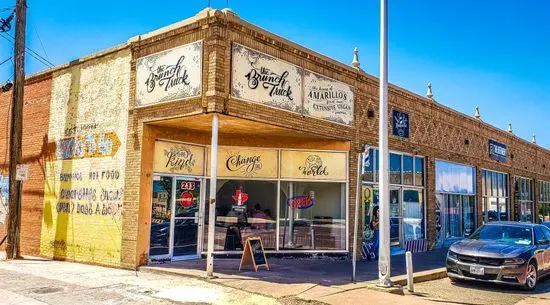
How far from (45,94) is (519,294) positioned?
14.9m

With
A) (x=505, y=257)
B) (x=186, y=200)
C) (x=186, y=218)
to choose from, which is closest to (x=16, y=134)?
(x=186, y=200)

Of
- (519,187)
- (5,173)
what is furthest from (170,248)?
(519,187)

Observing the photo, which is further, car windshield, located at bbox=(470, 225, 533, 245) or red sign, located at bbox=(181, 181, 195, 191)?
red sign, located at bbox=(181, 181, 195, 191)

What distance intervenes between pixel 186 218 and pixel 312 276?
4003mm

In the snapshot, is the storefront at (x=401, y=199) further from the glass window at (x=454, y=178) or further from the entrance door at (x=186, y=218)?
the entrance door at (x=186, y=218)

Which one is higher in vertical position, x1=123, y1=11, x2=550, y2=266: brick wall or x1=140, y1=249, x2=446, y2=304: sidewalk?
x1=123, y1=11, x2=550, y2=266: brick wall

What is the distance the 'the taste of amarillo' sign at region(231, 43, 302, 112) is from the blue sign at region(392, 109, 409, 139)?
5490 millimetres

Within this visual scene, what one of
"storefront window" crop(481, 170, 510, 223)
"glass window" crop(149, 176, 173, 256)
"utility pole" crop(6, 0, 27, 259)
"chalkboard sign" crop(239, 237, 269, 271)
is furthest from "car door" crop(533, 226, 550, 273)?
"utility pole" crop(6, 0, 27, 259)

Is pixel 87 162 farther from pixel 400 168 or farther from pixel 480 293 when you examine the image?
pixel 480 293

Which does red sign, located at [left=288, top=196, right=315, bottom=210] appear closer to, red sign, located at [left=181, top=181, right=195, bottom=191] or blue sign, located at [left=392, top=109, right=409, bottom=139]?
red sign, located at [left=181, top=181, right=195, bottom=191]

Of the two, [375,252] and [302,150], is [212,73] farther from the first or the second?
[375,252]

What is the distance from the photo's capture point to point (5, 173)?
17250mm

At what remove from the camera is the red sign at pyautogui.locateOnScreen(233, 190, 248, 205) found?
14266mm

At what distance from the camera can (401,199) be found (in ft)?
57.4
